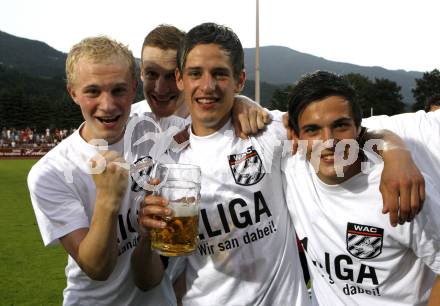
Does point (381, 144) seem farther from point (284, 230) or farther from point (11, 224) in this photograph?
point (11, 224)

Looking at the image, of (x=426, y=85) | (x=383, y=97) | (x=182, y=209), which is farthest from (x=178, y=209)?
(x=383, y=97)

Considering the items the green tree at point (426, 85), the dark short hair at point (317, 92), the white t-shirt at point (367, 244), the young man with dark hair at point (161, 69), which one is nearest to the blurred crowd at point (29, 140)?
the young man with dark hair at point (161, 69)

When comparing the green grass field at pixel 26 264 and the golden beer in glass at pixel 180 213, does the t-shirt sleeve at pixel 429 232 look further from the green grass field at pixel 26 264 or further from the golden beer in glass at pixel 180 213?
the green grass field at pixel 26 264

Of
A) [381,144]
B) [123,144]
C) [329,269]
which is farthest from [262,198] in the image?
[123,144]

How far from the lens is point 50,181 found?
3.14 m

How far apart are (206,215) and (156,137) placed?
2.75 feet

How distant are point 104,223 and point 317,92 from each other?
60.1 inches

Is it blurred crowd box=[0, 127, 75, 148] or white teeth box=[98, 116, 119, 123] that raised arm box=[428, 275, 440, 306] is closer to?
white teeth box=[98, 116, 119, 123]

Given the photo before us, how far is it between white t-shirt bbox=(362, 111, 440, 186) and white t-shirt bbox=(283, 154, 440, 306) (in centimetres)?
65

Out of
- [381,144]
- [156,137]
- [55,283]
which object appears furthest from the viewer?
[55,283]

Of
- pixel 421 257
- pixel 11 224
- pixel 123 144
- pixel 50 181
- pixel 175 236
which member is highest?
pixel 123 144

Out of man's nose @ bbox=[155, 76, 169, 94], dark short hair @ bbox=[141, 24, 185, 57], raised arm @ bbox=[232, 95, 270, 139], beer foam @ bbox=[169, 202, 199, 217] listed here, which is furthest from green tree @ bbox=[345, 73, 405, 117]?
beer foam @ bbox=[169, 202, 199, 217]

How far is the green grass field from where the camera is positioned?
286 inches

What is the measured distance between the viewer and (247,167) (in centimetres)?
323
